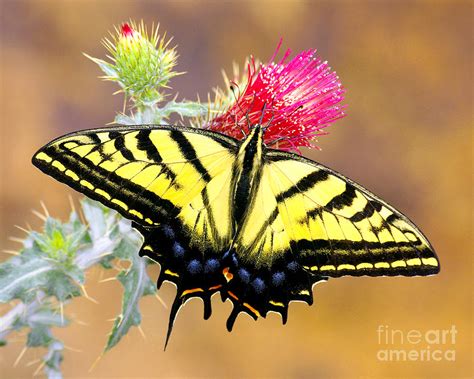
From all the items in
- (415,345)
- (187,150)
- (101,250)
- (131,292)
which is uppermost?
(415,345)

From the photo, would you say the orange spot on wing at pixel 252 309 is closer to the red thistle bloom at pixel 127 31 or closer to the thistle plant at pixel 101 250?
the thistle plant at pixel 101 250

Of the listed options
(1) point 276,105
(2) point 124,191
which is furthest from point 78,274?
(1) point 276,105

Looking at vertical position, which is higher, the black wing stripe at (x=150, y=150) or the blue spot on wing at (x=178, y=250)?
the black wing stripe at (x=150, y=150)

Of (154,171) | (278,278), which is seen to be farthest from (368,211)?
(154,171)

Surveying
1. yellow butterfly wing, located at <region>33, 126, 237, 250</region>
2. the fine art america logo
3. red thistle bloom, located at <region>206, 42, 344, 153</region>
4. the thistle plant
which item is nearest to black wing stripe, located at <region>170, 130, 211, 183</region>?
yellow butterfly wing, located at <region>33, 126, 237, 250</region>

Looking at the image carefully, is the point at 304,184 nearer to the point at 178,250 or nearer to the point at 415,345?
the point at 178,250

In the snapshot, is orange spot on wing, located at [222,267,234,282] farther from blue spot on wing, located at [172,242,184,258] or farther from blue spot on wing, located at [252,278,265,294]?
blue spot on wing, located at [172,242,184,258]

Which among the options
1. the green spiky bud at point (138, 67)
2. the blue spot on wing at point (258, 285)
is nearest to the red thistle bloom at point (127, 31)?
the green spiky bud at point (138, 67)
